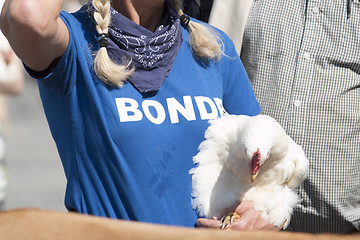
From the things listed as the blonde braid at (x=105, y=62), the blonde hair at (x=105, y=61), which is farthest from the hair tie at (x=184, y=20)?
the blonde braid at (x=105, y=62)

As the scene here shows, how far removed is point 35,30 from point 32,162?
20.7 ft

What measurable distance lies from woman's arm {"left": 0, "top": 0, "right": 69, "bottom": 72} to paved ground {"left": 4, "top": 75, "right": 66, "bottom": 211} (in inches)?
170

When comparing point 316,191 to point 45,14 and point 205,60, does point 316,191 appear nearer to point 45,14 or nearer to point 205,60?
point 205,60

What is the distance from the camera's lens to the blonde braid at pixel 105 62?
5.59 ft

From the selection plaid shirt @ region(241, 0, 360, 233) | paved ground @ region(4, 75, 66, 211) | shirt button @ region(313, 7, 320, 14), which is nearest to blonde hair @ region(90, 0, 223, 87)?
plaid shirt @ region(241, 0, 360, 233)

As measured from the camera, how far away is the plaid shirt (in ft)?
8.77

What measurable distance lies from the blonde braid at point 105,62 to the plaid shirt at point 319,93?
3.73 ft

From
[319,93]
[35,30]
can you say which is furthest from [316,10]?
[35,30]

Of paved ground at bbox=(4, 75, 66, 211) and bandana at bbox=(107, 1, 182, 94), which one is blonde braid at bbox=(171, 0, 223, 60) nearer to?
bandana at bbox=(107, 1, 182, 94)

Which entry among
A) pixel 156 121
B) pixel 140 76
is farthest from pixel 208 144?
pixel 140 76

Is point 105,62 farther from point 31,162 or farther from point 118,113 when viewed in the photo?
point 31,162

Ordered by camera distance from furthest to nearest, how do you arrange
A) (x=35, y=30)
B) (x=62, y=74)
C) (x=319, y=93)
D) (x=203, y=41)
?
1. (x=319, y=93)
2. (x=203, y=41)
3. (x=62, y=74)
4. (x=35, y=30)

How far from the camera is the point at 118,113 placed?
1701 millimetres

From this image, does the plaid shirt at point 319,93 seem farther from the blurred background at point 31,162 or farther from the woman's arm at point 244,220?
the blurred background at point 31,162
